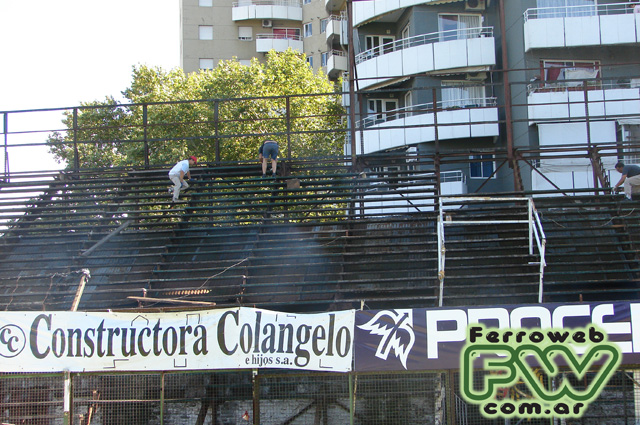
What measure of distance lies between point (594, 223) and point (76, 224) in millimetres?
11741

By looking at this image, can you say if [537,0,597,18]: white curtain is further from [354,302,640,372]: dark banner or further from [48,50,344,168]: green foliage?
[354,302,640,372]: dark banner

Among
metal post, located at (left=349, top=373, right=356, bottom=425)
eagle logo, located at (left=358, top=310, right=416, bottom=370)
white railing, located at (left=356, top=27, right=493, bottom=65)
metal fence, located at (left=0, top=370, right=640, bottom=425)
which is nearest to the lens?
metal post, located at (left=349, top=373, right=356, bottom=425)

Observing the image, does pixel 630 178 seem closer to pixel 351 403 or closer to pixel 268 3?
pixel 351 403

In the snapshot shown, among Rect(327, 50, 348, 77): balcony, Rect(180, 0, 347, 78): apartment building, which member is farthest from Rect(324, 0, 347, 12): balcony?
Rect(180, 0, 347, 78): apartment building

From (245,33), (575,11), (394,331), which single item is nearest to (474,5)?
(575,11)

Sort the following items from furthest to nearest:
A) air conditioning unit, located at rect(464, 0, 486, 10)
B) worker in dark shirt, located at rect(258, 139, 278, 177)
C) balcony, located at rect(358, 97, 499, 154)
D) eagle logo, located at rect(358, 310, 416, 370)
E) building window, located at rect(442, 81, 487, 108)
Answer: air conditioning unit, located at rect(464, 0, 486, 10) → building window, located at rect(442, 81, 487, 108) → balcony, located at rect(358, 97, 499, 154) → worker in dark shirt, located at rect(258, 139, 278, 177) → eagle logo, located at rect(358, 310, 416, 370)

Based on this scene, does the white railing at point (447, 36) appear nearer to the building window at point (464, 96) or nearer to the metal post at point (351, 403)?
the building window at point (464, 96)

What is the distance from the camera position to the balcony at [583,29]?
24.1 m

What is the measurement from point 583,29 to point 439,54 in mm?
5475

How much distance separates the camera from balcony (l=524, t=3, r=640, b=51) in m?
24.1

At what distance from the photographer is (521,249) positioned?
13.3 m

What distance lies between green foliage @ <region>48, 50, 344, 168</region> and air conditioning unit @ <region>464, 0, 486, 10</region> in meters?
7.00

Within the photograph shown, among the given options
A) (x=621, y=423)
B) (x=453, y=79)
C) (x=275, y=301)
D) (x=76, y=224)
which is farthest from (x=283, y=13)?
(x=621, y=423)

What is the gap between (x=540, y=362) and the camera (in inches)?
380
